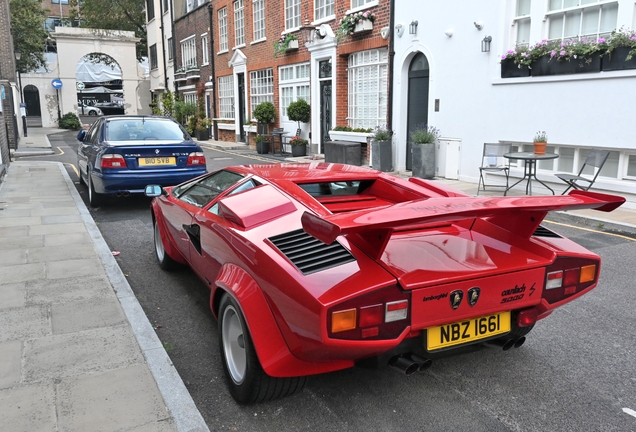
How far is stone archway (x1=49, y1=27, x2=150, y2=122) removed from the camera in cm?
4050

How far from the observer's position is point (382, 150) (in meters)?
13.7

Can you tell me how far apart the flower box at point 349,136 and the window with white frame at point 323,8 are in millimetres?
3848

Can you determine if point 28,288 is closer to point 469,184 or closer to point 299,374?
point 299,374

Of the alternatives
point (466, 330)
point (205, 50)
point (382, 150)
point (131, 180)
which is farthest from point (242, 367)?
point (205, 50)

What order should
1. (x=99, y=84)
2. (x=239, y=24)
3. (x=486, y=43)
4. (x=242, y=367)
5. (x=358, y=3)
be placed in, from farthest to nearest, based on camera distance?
(x=99, y=84)
(x=239, y=24)
(x=358, y=3)
(x=486, y=43)
(x=242, y=367)

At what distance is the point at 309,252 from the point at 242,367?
914mm

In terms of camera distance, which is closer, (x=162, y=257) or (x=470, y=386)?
(x=470, y=386)

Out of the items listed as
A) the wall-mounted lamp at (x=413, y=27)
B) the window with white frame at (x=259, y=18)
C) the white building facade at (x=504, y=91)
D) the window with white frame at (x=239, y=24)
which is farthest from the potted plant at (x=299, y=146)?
the window with white frame at (x=239, y=24)

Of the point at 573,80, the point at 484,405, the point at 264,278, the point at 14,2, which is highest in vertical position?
the point at 14,2

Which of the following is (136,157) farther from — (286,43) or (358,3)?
(286,43)

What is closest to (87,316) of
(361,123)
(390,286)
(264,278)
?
(264,278)

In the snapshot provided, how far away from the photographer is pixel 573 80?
9383 mm

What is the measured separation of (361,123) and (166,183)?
819cm

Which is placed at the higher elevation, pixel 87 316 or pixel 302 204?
pixel 302 204
